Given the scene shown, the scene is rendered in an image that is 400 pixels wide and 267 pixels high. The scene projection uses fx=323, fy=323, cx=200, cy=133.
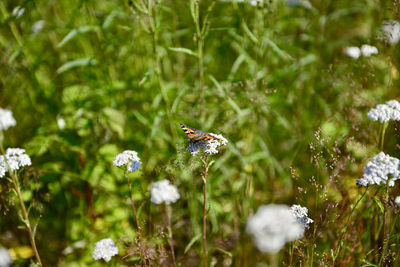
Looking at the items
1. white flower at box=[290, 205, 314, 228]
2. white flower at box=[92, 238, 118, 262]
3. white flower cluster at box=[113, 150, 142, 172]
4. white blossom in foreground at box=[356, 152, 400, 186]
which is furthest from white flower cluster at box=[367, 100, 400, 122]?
white flower at box=[92, 238, 118, 262]

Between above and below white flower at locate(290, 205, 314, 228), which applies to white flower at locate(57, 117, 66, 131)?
above

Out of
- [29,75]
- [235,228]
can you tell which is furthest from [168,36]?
[235,228]

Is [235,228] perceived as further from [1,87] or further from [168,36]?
[1,87]

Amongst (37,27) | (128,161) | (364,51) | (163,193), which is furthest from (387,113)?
(37,27)

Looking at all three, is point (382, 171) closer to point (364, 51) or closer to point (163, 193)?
point (163, 193)

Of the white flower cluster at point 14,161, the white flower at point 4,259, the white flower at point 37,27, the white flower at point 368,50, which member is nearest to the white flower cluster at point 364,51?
the white flower at point 368,50

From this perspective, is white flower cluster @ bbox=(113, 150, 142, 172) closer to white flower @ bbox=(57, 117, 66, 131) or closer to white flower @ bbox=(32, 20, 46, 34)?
white flower @ bbox=(57, 117, 66, 131)
